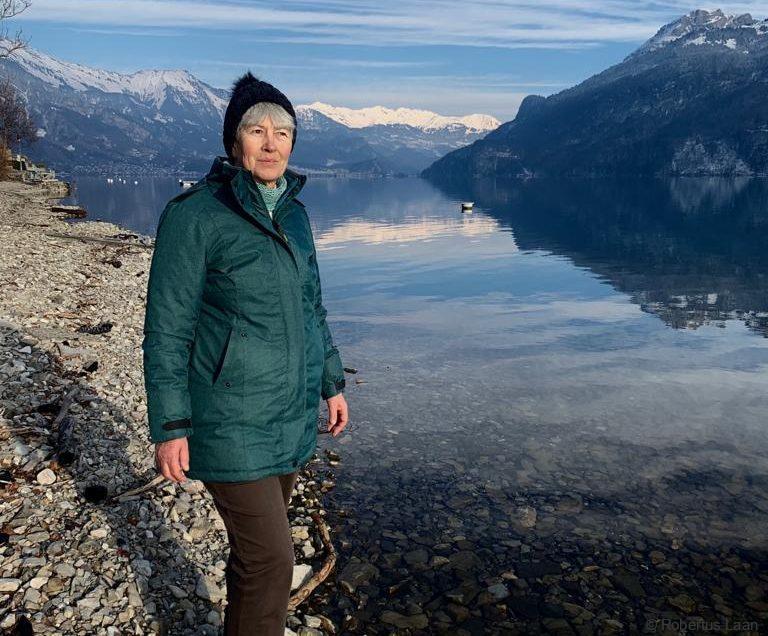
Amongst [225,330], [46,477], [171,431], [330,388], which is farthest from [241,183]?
[46,477]

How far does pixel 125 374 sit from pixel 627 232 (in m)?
69.6

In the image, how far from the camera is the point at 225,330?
14.8 ft

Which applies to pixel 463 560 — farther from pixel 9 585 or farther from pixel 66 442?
pixel 66 442

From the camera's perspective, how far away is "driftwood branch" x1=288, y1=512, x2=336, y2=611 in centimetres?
798

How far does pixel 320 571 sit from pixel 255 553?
4485 mm

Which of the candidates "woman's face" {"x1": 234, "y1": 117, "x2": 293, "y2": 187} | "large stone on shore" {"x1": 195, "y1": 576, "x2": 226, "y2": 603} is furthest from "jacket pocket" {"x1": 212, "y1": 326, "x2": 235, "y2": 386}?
"large stone on shore" {"x1": 195, "y1": 576, "x2": 226, "y2": 603}

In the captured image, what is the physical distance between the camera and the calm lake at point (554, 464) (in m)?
8.62

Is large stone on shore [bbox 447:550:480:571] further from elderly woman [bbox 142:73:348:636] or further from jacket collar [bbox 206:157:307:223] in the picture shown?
jacket collar [bbox 206:157:307:223]

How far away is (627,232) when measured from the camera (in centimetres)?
7419

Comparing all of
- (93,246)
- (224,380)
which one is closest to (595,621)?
(224,380)

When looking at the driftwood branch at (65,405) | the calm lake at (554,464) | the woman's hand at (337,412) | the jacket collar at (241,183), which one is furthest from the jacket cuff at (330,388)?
the driftwood branch at (65,405)

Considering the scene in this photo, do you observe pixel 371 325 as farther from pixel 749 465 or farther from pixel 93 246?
pixel 93 246

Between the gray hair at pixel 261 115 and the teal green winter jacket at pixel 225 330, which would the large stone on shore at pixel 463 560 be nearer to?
the teal green winter jacket at pixel 225 330

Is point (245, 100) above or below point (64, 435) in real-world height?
above
